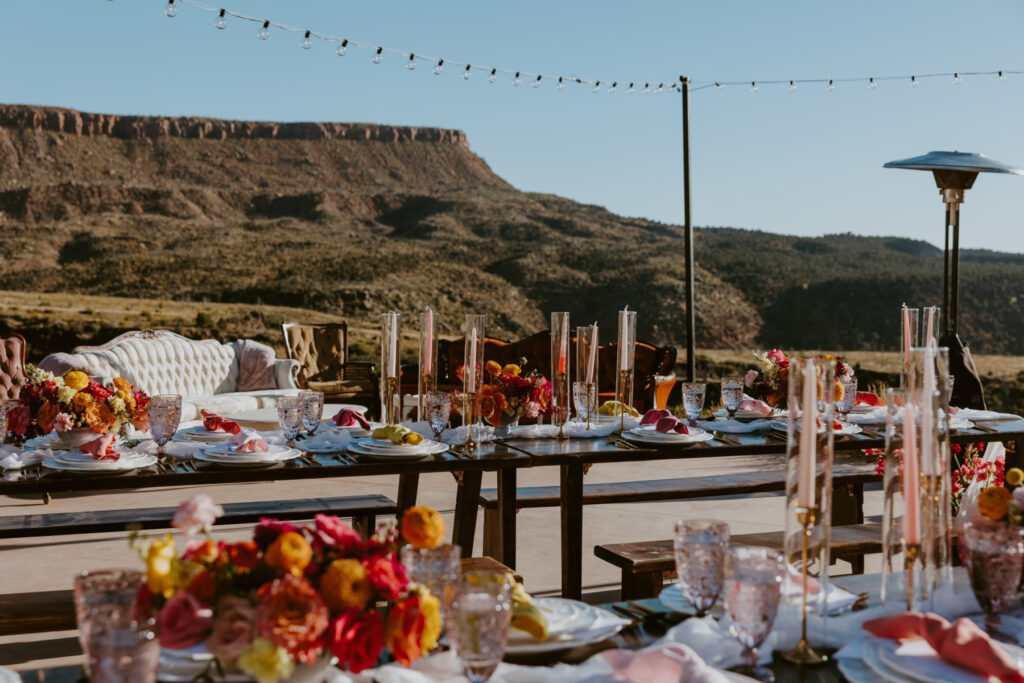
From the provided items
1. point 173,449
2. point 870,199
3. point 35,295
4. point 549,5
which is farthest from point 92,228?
point 173,449

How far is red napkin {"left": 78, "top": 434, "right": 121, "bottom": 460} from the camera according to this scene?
252cm

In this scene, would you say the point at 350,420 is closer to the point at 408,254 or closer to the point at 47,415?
the point at 47,415

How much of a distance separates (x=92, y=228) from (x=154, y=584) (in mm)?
31798

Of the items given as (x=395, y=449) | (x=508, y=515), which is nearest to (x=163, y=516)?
(x=395, y=449)

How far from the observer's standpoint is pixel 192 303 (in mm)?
26359

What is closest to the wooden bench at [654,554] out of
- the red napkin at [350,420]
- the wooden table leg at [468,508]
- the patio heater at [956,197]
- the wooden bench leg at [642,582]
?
the wooden bench leg at [642,582]

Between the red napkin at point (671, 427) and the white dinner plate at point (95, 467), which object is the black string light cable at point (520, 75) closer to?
the white dinner plate at point (95, 467)

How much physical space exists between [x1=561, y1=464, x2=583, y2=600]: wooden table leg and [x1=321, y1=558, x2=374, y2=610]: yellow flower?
1.99 m

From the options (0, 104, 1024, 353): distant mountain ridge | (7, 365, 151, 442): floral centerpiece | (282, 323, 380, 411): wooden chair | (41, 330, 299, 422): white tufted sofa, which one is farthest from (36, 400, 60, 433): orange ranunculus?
(0, 104, 1024, 353): distant mountain ridge

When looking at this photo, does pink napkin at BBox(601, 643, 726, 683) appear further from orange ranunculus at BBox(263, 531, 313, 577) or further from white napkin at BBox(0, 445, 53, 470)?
white napkin at BBox(0, 445, 53, 470)

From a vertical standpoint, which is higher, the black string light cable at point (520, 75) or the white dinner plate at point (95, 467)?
the black string light cable at point (520, 75)

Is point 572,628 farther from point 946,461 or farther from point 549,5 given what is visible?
point 549,5

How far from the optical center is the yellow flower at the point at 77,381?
8.66 ft

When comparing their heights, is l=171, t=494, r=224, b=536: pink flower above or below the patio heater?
below
